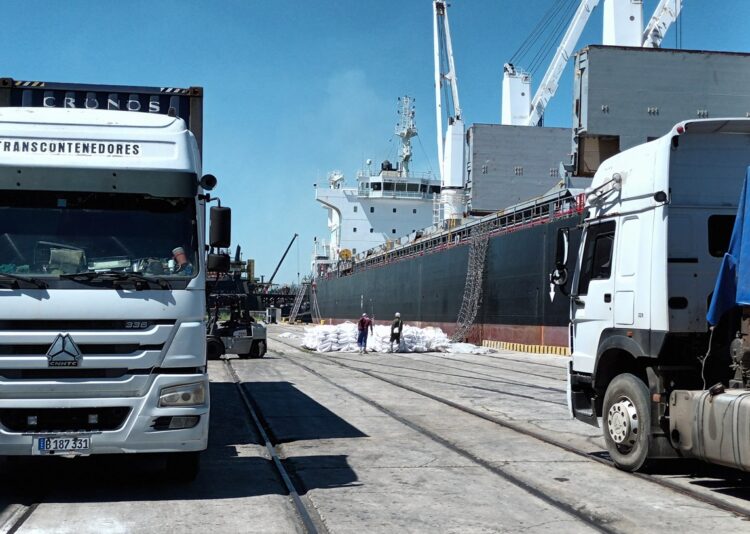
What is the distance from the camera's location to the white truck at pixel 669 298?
703cm

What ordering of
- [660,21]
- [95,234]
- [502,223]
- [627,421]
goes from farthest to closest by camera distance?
[502,223], [660,21], [627,421], [95,234]

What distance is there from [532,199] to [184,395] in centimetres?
2990

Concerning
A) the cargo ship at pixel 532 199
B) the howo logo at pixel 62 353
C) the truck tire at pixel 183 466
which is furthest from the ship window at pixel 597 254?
the howo logo at pixel 62 353

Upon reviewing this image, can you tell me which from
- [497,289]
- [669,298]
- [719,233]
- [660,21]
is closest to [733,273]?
[669,298]

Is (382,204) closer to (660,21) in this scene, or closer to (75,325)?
(660,21)

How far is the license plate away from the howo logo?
589mm

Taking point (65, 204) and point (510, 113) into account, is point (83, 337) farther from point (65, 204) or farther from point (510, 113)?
point (510, 113)

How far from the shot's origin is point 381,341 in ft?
103

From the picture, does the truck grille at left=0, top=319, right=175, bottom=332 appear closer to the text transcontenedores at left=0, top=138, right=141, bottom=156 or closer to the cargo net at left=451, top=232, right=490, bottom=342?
the text transcontenedores at left=0, top=138, right=141, bottom=156

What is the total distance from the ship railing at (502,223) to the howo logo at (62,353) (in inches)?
895

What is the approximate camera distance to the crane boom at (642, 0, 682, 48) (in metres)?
33.1

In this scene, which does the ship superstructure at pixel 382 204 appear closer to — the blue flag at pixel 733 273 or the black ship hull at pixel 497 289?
the black ship hull at pixel 497 289

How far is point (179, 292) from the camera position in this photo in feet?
22.3

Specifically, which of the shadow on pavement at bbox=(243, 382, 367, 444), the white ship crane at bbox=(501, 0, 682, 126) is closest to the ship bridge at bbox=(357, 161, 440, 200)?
the white ship crane at bbox=(501, 0, 682, 126)
